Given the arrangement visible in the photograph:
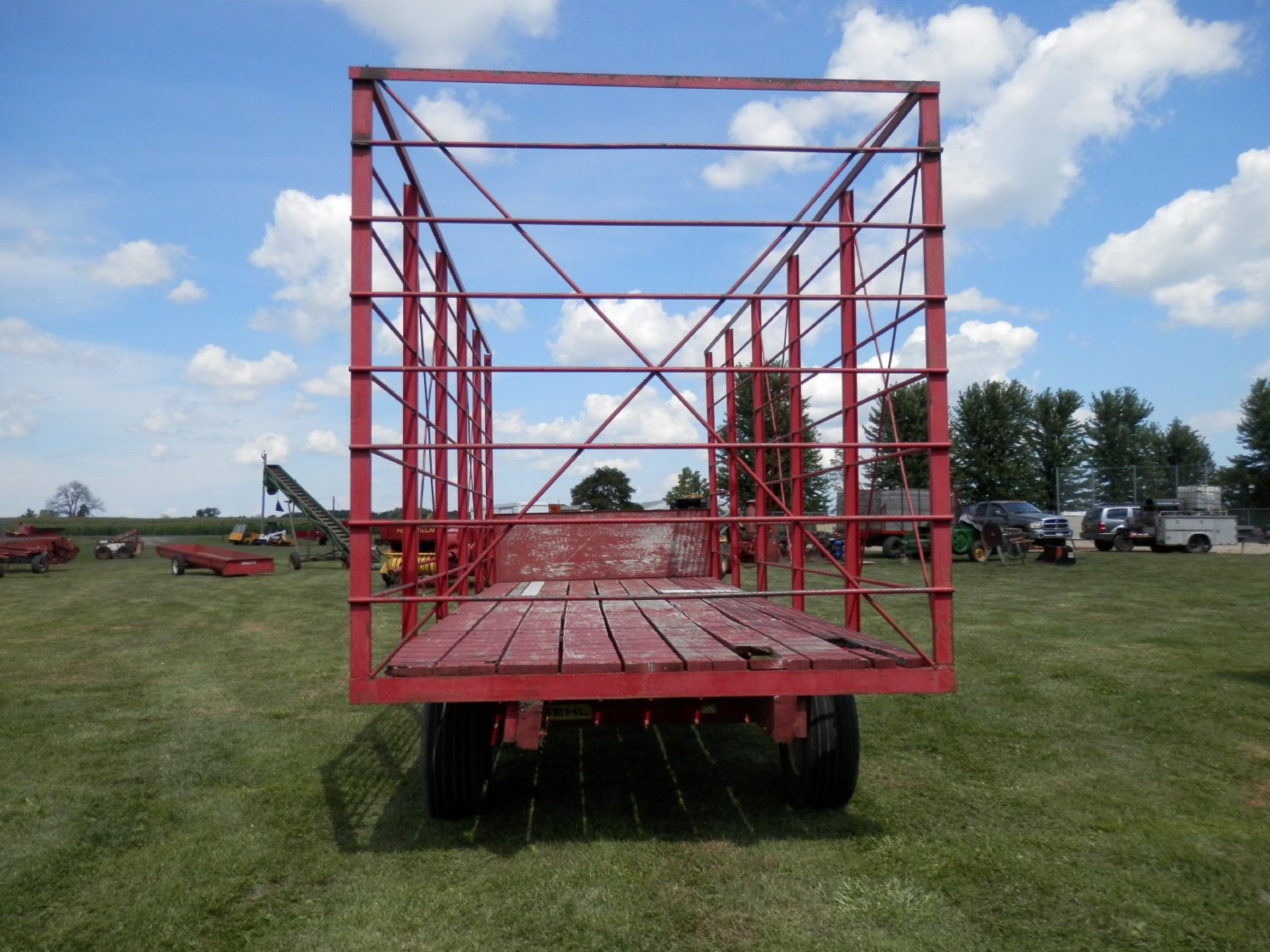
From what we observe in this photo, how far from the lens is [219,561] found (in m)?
23.8

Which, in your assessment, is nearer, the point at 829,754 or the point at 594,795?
the point at 829,754

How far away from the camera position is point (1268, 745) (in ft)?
20.4

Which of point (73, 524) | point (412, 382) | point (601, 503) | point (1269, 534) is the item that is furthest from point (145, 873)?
Result: point (73, 524)

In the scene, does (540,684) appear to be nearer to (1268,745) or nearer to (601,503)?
(1268,745)

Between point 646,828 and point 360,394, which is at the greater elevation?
point 360,394

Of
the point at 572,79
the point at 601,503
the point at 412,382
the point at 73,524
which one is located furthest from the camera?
the point at 73,524

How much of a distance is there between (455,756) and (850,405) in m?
2.86

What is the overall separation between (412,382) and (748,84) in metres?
2.42

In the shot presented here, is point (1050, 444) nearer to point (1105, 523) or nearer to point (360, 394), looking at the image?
point (1105, 523)

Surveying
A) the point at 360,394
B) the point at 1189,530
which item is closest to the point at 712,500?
the point at 360,394

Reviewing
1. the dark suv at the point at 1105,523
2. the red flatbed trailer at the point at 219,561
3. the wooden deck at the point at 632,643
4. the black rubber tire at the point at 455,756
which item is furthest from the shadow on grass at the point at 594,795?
the dark suv at the point at 1105,523

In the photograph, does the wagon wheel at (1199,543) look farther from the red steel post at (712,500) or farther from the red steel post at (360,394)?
the red steel post at (360,394)

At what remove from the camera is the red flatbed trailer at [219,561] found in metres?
23.8

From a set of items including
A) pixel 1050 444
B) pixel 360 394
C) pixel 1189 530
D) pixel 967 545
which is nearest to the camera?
pixel 360 394
